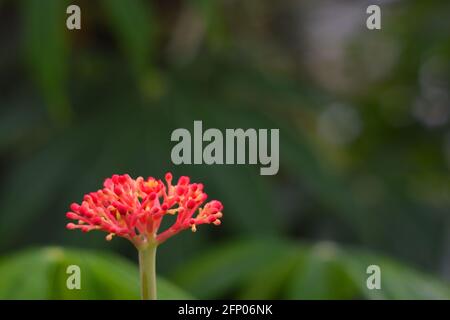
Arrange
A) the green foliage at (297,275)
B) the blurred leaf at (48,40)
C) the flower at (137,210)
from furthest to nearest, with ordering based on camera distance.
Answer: the blurred leaf at (48,40) → the green foliage at (297,275) → the flower at (137,210)

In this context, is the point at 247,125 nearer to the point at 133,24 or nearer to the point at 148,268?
the point at 133,24

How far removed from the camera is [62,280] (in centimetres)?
34

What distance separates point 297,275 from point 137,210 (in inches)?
8.8

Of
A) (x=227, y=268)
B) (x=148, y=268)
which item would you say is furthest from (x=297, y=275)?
(x=148, y=268)

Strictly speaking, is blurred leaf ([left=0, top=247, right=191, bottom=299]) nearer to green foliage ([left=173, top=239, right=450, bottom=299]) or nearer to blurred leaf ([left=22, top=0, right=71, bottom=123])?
green foliage ([left=173, top=239, right=450, bottom=299])

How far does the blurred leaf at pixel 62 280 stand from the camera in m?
0.33

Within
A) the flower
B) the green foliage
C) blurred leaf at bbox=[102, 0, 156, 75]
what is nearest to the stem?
the flower

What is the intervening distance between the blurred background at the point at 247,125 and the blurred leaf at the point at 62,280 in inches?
5.0

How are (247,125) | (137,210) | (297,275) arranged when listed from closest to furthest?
(137,210) < (297,275) < (247,125)

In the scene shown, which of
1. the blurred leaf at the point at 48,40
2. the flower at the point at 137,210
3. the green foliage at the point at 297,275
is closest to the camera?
the flower at the point at 137,210

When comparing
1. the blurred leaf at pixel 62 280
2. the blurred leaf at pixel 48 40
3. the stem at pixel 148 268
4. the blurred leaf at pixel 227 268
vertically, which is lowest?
the blurred leaf at pixel 227 268

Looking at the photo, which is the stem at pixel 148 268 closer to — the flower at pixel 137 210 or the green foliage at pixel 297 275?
the flower at pixel 137 210

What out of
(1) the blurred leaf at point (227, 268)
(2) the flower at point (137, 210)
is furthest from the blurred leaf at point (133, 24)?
(2) the flower at point (137, 210)

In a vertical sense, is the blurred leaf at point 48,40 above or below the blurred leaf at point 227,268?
above
